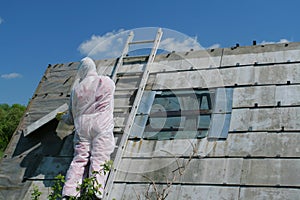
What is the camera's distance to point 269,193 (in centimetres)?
302

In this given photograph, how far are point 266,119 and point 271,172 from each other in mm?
678

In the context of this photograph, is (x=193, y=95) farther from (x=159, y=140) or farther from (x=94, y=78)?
(x=94, y=78)

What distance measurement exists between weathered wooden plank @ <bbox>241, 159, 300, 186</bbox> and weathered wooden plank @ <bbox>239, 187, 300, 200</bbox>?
0.20 feet

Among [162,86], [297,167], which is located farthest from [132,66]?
[297,167]

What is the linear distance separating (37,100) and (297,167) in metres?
3.61

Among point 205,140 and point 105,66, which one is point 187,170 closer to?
point 205,140

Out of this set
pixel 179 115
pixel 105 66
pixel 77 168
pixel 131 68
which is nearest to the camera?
pixel 77 168

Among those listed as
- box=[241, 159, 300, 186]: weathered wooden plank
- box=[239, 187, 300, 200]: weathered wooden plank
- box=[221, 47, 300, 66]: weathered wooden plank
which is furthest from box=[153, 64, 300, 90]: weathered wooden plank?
box=[239, 187, 300, 200]: weathered wooden plank

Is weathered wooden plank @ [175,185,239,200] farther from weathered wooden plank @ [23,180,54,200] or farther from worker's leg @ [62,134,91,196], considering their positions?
weathered wooden plank @ [23,180,54,200]

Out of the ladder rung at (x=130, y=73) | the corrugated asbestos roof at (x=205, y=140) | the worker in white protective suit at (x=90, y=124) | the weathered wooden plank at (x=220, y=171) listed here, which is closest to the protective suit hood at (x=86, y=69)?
the worker in white protective suit at (x=90, y=124)

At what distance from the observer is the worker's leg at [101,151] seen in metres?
3.54

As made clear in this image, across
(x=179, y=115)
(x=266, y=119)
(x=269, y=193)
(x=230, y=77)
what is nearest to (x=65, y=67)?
(x=179, y=115)

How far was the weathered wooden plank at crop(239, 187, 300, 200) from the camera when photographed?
2.95 meters

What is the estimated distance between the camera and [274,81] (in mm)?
4117
